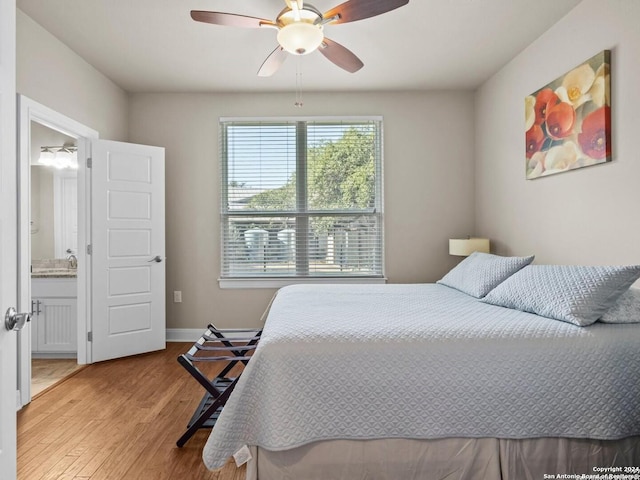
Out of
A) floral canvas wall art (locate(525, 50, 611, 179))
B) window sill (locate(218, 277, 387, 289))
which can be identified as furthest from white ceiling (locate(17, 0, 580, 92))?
window sill (locate(218, 277, 387, 289))

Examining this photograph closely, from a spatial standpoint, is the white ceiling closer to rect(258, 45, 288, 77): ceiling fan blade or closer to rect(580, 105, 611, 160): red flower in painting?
rect(258, 45, 288, 77): ceiling fan blade

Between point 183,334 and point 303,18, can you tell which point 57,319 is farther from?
point 303,18

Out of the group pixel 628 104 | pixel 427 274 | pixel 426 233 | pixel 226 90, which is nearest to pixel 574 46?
pixel 628 104

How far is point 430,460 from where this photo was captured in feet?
5.56

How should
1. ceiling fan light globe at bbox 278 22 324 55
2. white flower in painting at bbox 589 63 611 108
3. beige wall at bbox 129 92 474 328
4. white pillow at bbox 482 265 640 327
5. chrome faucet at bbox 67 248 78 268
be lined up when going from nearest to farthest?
white pillow at bbox 482 265 640 327
ceiling fan light globe at bbox 278 22 324 55
white flower in painting at bbox 589 63 611 108
beige wall at bbox 129 92 474 328
chrome faucet at bbox 67 248 78 268

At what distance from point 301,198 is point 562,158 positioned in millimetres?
2506

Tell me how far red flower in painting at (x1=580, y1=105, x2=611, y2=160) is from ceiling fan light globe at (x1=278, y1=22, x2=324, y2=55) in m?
1.82

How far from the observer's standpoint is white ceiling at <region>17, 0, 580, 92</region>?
276 cm

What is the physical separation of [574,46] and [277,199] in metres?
2.95

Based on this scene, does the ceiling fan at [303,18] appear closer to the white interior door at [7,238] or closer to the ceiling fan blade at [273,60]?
the ceiling fan blade at [273,60]

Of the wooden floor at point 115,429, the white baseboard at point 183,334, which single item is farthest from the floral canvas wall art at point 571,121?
the white baseboard at point 183,334

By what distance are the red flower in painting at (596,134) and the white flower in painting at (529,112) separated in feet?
2.01

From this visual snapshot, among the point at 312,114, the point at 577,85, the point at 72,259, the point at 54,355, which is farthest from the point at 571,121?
the point at 72,259

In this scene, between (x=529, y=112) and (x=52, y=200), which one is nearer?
(x=529, y=112)
